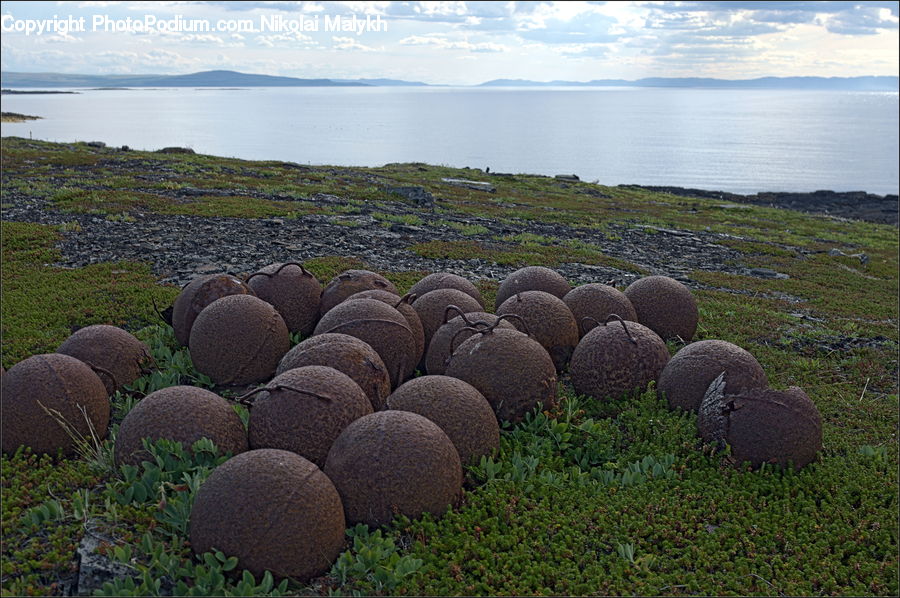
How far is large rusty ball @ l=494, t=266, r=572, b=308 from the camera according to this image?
33.7 feet

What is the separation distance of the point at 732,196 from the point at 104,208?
50.6m

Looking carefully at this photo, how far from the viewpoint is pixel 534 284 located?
10266 mm

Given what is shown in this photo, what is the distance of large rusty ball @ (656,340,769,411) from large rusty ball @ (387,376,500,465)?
2.52 meters

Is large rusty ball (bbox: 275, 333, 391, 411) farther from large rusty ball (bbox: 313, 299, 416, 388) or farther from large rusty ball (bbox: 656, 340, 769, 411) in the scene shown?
large rusty ball (bbox: 656, 340, 769, 411)

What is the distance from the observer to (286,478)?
5211 millimetres

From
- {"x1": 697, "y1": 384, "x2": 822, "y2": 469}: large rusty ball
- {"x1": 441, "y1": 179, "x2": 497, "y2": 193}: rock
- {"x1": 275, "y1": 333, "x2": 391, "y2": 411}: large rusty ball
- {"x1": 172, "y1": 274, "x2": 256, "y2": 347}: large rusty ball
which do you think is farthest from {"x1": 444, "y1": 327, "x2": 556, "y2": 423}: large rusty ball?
{"x1": 441, "y1": 179, "x2": 497, "y2": 193}: rock

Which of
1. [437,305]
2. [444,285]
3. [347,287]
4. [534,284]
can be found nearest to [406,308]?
[437,305]

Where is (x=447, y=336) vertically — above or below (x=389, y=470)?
above

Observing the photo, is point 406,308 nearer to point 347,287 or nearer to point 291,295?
point 347,287

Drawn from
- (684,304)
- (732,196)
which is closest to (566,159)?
(732,196)

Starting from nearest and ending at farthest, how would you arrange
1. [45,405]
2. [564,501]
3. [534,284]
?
[564,501] < [45,405] < [534,284]

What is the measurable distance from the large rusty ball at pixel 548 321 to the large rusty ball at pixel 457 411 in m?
2.29

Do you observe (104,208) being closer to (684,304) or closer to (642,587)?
(684,304)

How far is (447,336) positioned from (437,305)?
1016 mm
